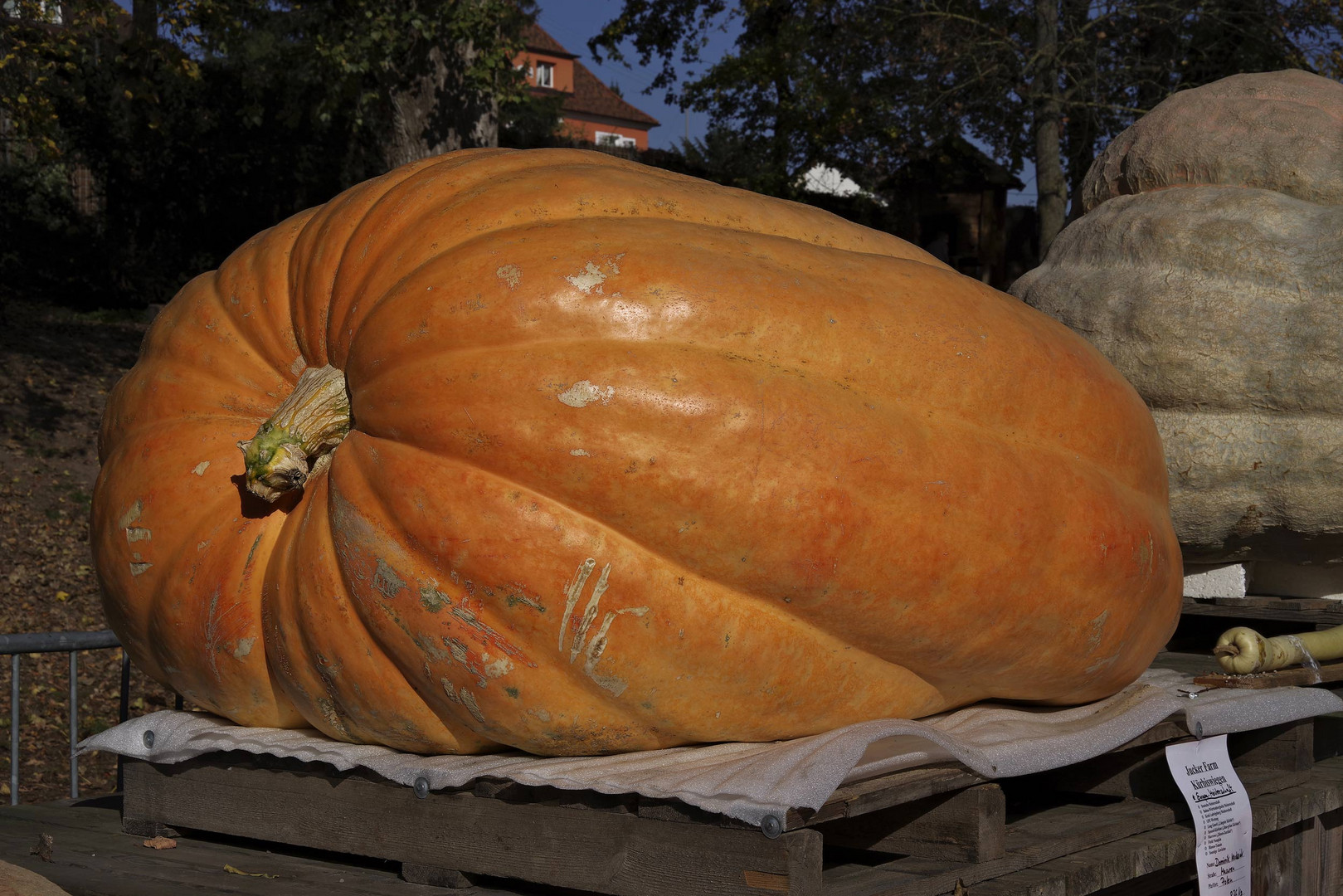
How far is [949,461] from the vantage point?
2.39 m

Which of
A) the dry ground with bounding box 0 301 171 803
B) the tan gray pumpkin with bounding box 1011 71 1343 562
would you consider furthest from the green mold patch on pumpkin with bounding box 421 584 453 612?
the dry ground with bounding box 0 301 171 803

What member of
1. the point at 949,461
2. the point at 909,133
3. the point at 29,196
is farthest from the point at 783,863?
the point at 29,196

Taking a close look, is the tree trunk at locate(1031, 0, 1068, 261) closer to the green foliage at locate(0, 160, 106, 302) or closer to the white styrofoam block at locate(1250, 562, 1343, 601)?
the white styrofoam block at locate(1250, 562, 1343, 601)

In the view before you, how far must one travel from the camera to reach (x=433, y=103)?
945 cm

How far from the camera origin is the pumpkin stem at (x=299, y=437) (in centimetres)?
241

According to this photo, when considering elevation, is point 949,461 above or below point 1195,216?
below

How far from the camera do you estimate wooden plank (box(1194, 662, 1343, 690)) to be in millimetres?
3230

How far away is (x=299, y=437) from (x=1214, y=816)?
6.87 ft

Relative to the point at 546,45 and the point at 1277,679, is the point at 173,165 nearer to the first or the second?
the point at 1277,679

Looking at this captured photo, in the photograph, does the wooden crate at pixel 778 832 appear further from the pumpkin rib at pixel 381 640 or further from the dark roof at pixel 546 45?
the dark roof at pixel 546 45

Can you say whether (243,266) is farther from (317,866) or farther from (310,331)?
(317,866)

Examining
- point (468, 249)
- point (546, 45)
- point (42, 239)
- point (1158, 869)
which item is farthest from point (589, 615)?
point (546, 45)

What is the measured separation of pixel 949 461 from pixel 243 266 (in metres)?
1.67

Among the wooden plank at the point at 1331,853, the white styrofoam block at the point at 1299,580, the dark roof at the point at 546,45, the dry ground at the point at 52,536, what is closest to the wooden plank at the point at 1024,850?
the wooden plank at the point at 1331,853
